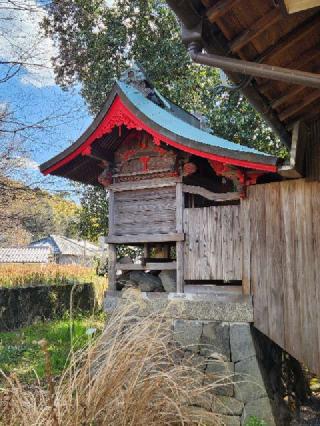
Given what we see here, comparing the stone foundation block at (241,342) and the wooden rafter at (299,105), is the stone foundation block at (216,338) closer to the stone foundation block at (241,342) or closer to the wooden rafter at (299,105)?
the stone foundation block at (241,342)

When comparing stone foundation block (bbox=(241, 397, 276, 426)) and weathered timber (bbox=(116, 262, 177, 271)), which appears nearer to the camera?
stone foundation block (bbox=(241, 397, 276, 426))

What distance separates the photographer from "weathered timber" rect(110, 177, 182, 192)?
19.1 ft

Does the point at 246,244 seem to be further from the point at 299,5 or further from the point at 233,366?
the point at 299,5

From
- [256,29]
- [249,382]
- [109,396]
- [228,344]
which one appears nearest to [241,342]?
[228,344]

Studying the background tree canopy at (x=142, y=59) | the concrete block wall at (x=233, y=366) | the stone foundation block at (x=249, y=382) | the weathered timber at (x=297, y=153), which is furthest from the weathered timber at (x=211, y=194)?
the background tree canopy at (x=142, y=59)

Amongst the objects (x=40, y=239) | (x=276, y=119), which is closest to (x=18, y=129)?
(x=276, y=119)

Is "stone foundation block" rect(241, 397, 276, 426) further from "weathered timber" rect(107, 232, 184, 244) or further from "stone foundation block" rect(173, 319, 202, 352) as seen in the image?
"weathered timber" rect(107, 232, 184, 244)

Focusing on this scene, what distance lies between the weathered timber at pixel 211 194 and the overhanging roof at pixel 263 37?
1.31 meters

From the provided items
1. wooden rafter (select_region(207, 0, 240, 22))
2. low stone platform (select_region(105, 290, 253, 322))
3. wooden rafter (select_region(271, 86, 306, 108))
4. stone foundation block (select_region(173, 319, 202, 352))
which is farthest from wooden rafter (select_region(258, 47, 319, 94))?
stone foundation block (select_region(173, 319, 202, 352))

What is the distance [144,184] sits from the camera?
238 inches

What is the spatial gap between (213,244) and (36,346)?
4.99 m

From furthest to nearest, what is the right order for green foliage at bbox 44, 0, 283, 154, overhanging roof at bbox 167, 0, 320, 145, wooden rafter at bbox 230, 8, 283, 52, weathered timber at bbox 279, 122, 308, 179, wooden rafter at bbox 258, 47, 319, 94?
1. green foliage at bbox 44, 0, 283, 154
2. weathered timber at bbox 279, 122, 308, 179
3. wooden rafter at bbox 258, 47, 319, 94
4. wooden rafter at bbox 230, 8, 283, 52
5. overhanging roof at bbox 167, 0, 320, 145

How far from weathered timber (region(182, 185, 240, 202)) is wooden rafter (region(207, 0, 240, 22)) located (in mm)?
2907

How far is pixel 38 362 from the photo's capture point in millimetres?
7230
